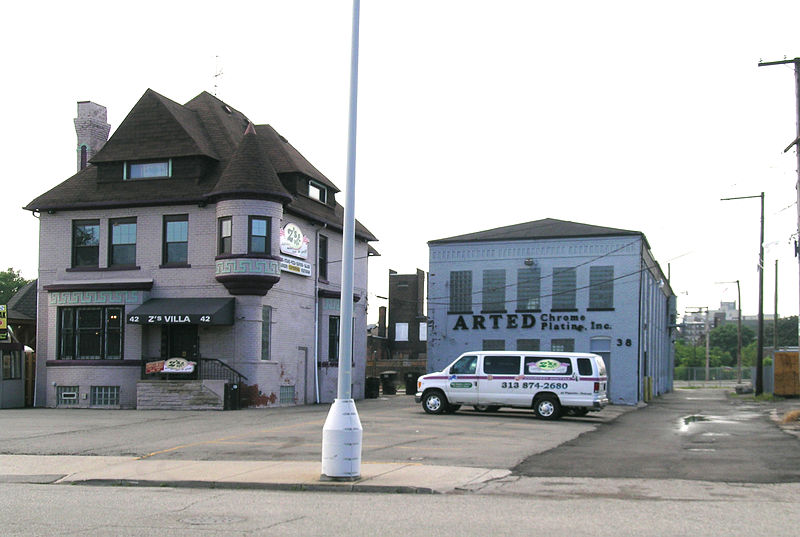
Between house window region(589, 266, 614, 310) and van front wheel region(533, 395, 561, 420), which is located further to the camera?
house window region(589, 266, 614, 310)

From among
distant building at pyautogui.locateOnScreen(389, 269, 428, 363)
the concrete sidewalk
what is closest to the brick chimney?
the concrete sidewalk

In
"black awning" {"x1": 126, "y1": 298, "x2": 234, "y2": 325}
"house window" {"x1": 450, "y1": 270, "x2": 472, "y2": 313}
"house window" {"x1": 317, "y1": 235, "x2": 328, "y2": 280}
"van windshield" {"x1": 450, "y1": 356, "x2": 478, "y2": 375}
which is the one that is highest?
"house window" {"x1": 317, "y1": 235, "x2": 328, "y2": 280}

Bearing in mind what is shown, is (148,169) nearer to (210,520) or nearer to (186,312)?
(186,312)

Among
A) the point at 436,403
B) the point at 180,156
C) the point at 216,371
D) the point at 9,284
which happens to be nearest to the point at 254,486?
the point at 436,403

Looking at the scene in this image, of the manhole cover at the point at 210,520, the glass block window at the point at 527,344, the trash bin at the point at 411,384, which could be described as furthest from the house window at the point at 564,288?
the manhole cover at the point at 210,520

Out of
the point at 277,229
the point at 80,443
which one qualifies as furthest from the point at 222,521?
the point at 277,229

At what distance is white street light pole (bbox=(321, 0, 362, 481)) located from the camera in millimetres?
12156

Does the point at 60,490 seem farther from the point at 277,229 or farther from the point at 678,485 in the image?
the point at 277,229

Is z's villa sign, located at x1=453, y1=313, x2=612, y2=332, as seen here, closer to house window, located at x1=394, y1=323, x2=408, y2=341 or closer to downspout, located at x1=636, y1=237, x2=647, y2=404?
downspout, located at x1=636, y1=237, x2=647, y2=404

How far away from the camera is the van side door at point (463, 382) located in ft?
86.8

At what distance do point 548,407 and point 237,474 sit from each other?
559 inches

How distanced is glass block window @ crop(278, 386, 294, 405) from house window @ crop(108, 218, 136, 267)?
7.15m

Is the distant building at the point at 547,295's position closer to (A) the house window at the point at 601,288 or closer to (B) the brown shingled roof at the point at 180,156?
(A) the house window at the point at 601,288

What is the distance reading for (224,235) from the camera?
98.0 ft
